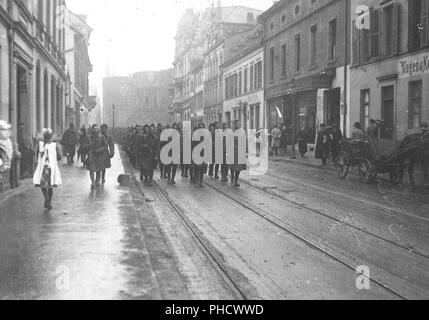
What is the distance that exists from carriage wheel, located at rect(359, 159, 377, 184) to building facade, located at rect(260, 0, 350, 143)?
10493 mm

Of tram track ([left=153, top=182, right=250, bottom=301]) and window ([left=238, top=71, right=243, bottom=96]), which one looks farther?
window ([left=238, top=71, right=243, bottom=96])

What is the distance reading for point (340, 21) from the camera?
2670cm

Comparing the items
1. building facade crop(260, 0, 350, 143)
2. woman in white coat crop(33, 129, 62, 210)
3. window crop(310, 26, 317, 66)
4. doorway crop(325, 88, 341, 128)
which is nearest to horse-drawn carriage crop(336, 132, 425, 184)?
woman in white coat crop(33, 129, 62, 210)

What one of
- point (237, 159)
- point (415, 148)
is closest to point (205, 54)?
point (237, 159)

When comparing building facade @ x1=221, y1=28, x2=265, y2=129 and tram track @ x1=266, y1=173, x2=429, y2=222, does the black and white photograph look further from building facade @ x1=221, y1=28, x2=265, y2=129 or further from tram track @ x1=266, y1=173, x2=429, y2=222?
building facade @ x1=221, y1=28, x2=265, y2=129

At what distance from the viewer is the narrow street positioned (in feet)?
17.2

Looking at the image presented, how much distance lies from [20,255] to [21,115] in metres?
11.8

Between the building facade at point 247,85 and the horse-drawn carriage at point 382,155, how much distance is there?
24.3 metres

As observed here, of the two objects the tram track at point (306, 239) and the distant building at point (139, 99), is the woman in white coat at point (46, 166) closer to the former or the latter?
the tram track at point (306, 239)

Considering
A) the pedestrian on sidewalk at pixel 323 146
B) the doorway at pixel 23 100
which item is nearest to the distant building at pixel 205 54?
the pedestrian on sidewalk at pixel 323 146

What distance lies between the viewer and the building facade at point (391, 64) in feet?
65.6
